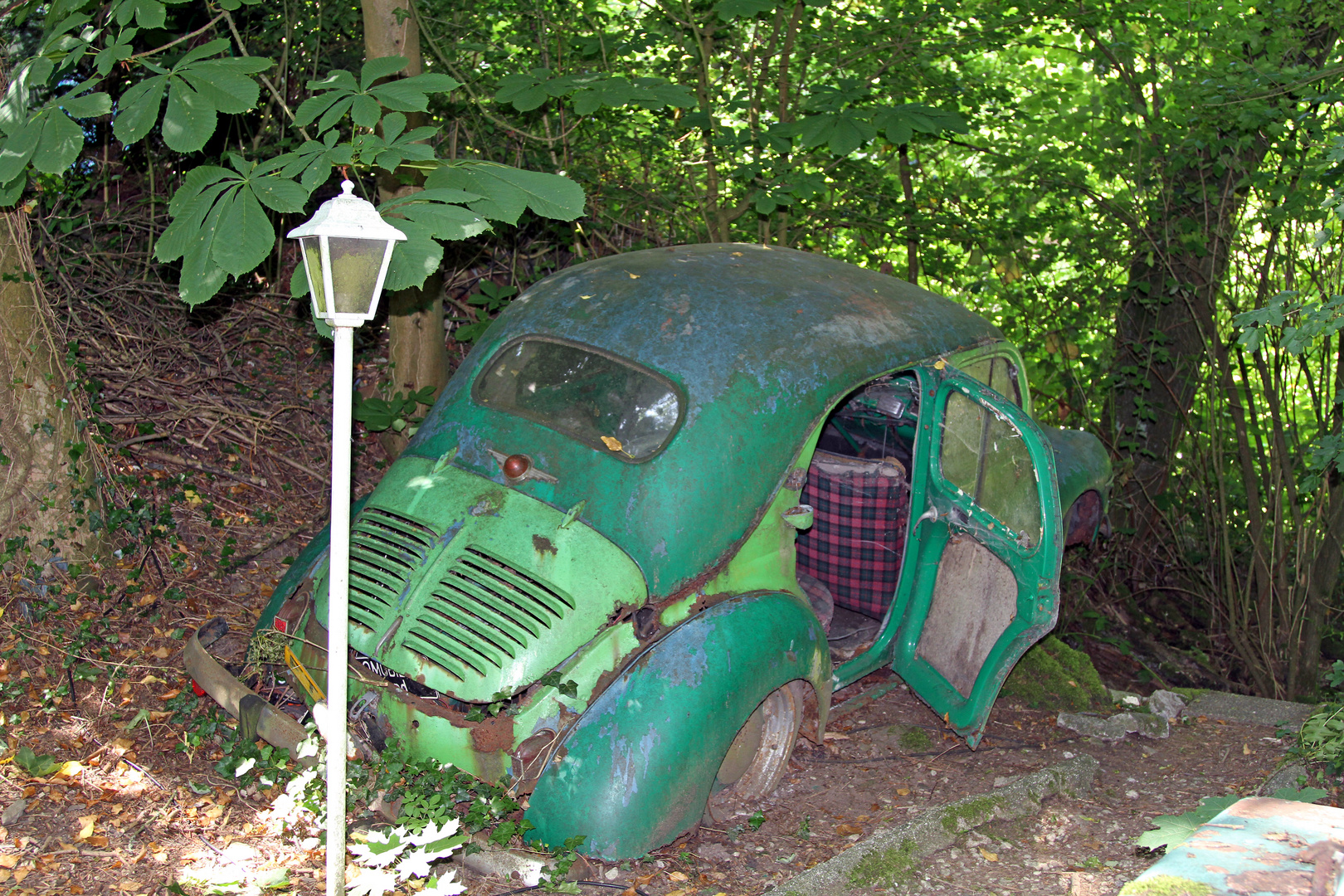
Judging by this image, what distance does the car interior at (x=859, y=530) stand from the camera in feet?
16.9

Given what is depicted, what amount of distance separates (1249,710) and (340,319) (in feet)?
17.3

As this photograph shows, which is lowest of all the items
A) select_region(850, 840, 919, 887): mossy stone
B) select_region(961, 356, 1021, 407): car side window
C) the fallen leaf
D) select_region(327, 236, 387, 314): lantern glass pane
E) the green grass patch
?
select_region(850, 840, 919, 887): mossy stone

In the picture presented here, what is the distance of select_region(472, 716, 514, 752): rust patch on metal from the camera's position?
139 inches

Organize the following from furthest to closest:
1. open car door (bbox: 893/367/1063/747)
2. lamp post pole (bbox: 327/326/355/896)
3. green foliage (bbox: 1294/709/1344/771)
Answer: green foliage (bbox: 1294/709/1344/771), open car door (bbox: 893/367/1063/747), lamp post pole (bbox: 327/326/355/896)

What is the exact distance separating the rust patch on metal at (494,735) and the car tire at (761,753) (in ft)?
2.93

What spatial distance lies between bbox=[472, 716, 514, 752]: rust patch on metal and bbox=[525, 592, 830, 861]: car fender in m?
0.17

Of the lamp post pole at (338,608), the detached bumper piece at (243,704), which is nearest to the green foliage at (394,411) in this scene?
the detached bumper piece at (243,704)

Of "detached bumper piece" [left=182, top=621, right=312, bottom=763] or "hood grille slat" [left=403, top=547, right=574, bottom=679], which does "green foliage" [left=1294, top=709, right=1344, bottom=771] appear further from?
"detached bumper piece" [left=182, top=621, right=312, bottom=763]

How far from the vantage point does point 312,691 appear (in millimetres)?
3828

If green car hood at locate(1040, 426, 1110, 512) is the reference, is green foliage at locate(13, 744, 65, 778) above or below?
below

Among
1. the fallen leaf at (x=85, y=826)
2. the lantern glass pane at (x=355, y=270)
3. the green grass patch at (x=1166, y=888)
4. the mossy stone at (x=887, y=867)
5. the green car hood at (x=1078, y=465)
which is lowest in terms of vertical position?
the mossy stone at (x=887, y=867)

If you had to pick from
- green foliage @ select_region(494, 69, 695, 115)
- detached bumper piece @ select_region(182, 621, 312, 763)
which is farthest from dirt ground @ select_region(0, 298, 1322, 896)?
green foliage @ select_region(494, 69, 695, 115)

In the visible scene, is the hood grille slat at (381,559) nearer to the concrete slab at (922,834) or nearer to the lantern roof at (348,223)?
the lantern roof at (348,223)

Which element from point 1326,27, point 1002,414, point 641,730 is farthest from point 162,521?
point 1326,27
